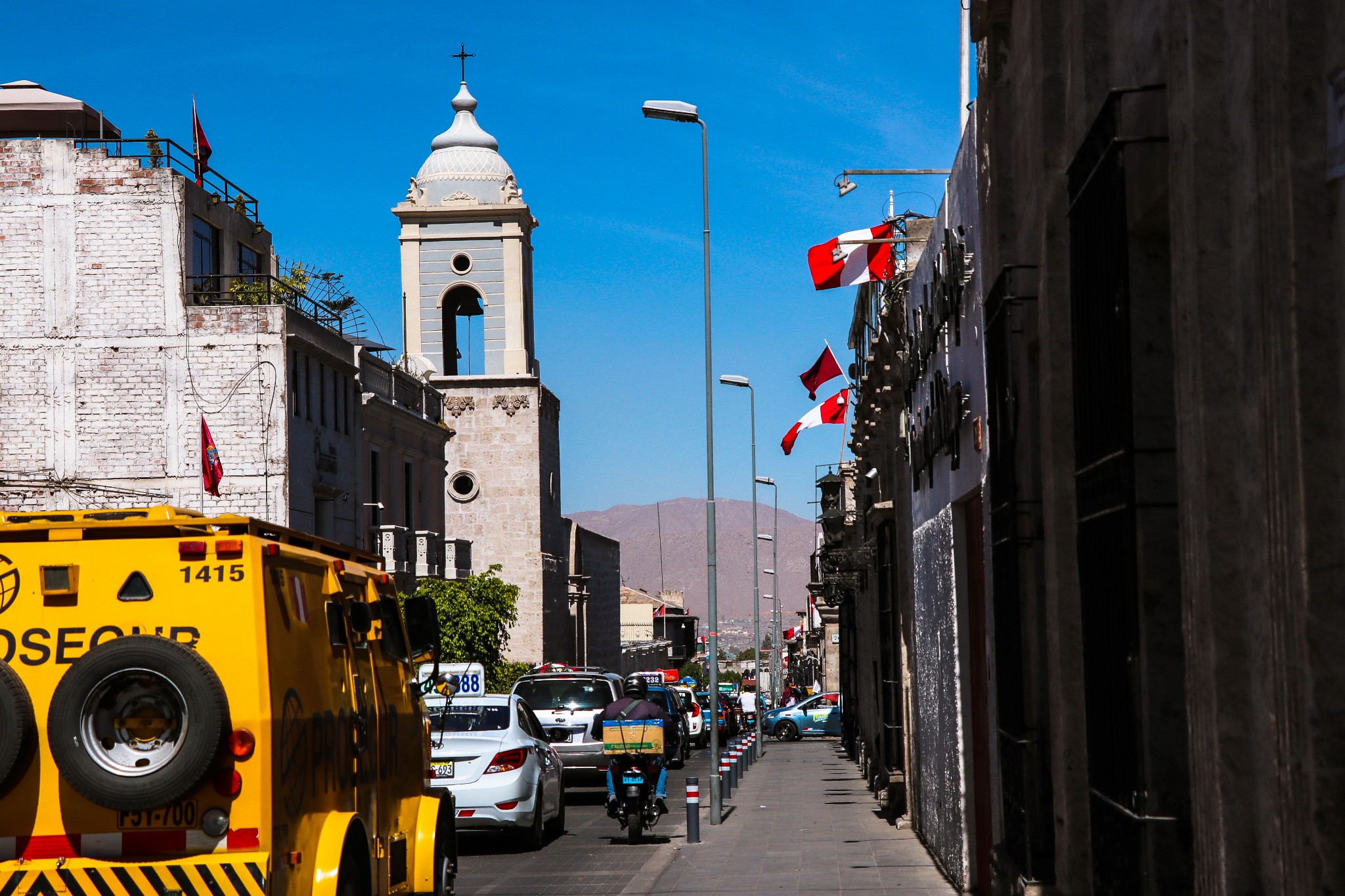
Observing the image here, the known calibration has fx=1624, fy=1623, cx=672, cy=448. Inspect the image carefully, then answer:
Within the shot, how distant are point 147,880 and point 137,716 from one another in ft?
2.40

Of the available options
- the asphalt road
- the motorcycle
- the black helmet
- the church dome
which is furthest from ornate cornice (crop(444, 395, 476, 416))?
the motorcycle

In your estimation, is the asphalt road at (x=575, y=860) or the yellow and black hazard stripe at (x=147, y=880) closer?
the yellow and black hazard stripe at (x=147, y=880)

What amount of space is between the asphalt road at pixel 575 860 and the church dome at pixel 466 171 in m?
50.0

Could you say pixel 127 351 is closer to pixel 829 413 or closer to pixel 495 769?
pixel 829 413

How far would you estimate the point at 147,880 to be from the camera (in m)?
7.24

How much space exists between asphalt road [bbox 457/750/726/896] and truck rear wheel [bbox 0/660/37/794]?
24.8 feet

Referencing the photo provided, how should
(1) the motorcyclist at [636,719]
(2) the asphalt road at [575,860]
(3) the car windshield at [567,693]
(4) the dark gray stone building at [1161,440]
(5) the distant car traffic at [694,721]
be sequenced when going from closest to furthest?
(4) the dark gray stone building at [1161,440], (2) the asphalt road at [575,860], (1) the motorcyclist at [636,719], (3) the car windshield at [567,693], (5) the distant car traffic at [694,721]

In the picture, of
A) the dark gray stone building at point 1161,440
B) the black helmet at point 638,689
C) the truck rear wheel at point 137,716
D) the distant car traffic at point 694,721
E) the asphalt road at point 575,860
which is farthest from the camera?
the distant car traffic at point 694,721

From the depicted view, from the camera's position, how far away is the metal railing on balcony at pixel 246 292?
3894cm

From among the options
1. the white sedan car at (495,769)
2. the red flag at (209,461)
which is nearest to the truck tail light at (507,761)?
the white sedan car at (495,769)

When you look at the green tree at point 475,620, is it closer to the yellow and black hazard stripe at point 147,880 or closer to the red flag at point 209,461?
the red flag at point 209,461

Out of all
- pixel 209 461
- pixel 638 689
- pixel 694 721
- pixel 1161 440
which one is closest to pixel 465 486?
pixel 694 721

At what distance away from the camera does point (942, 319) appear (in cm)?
1317

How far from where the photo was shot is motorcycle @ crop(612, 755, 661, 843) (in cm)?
1859
